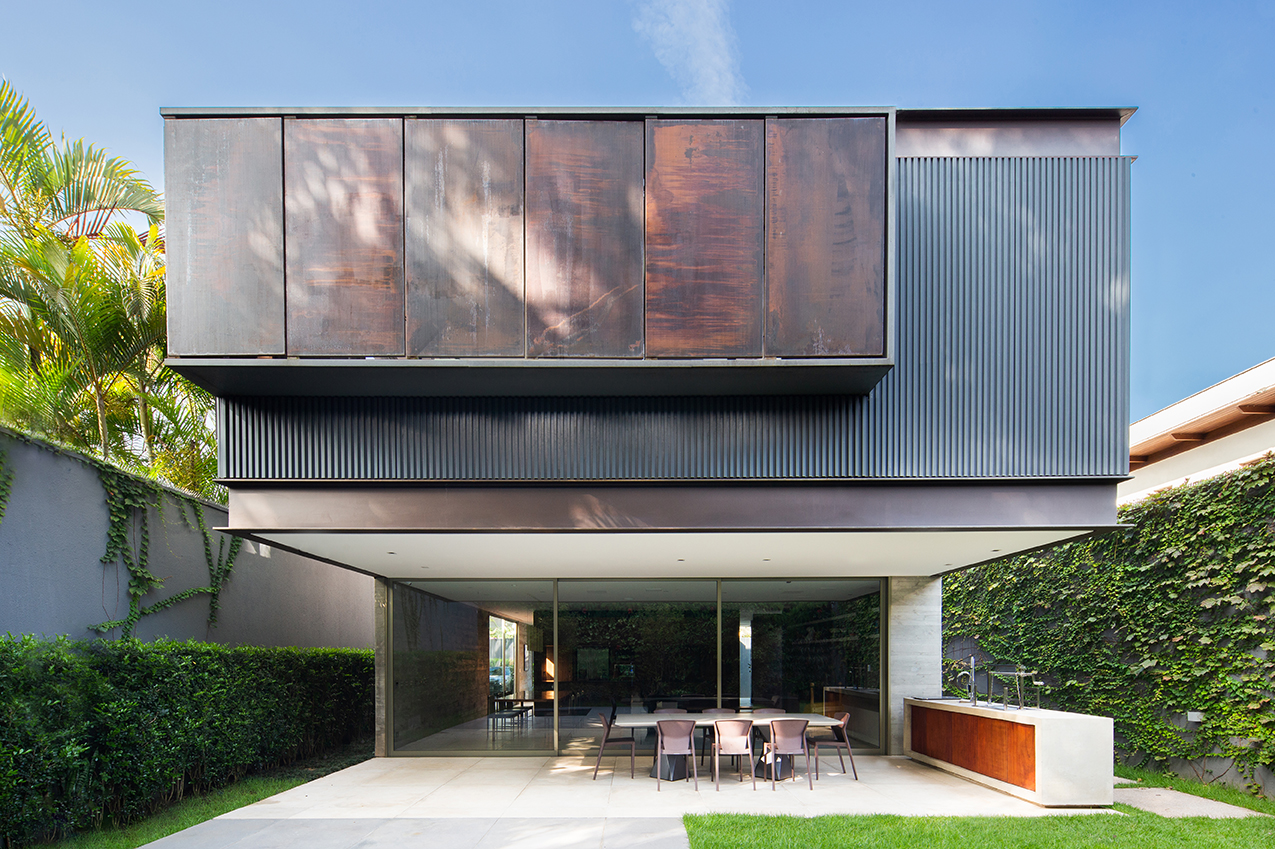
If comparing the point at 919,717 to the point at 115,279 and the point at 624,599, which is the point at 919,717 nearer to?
the point at 624,599

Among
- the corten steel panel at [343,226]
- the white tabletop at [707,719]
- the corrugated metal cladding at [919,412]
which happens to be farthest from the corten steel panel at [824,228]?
the white tabletop at [707,719]

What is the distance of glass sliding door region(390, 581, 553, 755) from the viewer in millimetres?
10781

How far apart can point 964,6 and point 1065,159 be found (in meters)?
35.7

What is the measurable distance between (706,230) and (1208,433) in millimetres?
10129

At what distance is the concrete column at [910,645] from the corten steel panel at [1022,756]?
2.63 metres

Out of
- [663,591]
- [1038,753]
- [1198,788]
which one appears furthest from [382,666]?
[1198,788]

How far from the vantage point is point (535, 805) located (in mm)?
7535

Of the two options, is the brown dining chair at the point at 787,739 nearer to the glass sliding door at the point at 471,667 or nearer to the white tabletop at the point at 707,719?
the white tabletop at the point at 707,719

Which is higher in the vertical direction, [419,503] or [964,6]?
[964,6]

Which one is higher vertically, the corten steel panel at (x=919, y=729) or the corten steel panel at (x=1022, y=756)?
the corten steel panel at (x=1022, y=756)

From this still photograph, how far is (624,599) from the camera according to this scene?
35.6ft

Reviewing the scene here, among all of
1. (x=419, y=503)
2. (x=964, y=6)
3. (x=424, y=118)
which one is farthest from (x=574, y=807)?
(x=964, y=6)

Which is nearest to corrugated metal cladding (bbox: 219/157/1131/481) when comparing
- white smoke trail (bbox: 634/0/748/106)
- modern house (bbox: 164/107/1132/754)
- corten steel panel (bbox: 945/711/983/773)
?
modern house (bbox: 164/107/1132/754)

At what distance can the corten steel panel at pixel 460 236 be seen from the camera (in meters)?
6.55
